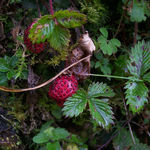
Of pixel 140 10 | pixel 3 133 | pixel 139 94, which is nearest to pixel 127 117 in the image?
pixel 139 94

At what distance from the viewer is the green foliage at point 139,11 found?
61.7 inches

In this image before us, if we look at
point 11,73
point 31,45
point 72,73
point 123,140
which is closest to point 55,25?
point 31,45

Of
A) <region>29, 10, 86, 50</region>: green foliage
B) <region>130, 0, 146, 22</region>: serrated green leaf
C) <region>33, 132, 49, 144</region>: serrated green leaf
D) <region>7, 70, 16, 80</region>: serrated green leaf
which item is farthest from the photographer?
<region>130, 0, 146, 22</region>: serrated green leaf

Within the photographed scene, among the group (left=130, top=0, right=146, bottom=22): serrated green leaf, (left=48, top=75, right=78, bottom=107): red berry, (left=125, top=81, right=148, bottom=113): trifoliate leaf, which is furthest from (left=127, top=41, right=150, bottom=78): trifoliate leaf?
(left=48, top=75, right=78, bottom=107): red berry

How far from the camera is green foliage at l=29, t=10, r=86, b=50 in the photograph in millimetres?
1145

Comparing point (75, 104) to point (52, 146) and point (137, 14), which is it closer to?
point (52, 146)

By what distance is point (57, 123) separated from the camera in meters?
1.83

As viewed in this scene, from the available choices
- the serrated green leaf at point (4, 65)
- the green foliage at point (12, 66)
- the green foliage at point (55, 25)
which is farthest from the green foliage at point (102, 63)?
the serrated green leaf at point (4, 65)

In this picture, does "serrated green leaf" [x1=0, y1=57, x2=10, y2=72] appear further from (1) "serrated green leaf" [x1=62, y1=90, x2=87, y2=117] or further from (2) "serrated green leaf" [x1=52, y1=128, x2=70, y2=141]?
(2) "serrated green leaf" [x1=52, y1=128, x2=70, y2=141]

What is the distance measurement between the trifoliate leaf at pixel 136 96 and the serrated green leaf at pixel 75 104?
1.16 feet

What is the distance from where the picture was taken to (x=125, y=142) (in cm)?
174

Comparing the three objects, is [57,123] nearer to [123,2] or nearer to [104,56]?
[104,56]

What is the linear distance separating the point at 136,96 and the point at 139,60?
Result: 0.31m

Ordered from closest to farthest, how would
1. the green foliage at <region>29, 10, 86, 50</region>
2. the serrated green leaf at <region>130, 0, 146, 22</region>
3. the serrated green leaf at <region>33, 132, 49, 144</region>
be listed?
the green foliage at <region>29, 10, 86, 50</region> → the serrated green leaf at <region>33, 132, 49, 144</region> → the serrated green leaf at <region>130, 0, 146, 22</region>
